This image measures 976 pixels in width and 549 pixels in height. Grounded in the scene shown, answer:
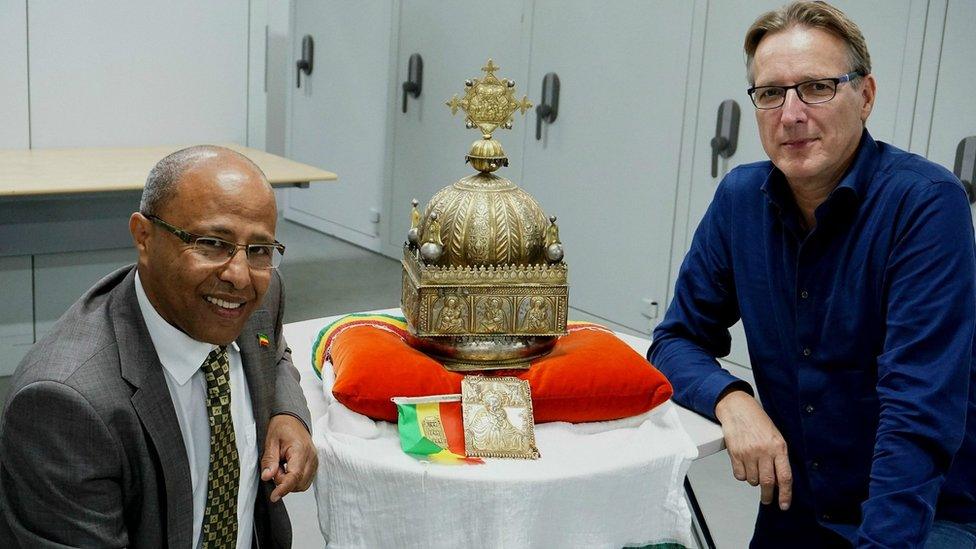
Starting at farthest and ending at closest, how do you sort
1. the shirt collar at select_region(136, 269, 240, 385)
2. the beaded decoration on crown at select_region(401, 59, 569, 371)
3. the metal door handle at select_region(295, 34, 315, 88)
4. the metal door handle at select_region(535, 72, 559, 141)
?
the metal door handle at select_region(295, 34, 315, 88), the metal door handle at select_region(535, 72, 559, 141), the beaded decoration on crown at select_region(401, 59, 569, 371), the shirt collar at select_region(136, 269, 240, 385)

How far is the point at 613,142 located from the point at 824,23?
273cm

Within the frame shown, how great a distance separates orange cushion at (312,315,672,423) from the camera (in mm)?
1687

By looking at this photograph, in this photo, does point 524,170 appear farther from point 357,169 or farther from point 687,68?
point 357,169

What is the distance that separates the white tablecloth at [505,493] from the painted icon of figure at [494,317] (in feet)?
0.62

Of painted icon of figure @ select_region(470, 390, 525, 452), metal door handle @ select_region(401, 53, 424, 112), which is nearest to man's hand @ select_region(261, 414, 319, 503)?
painted icon of figure @ select_region(470, 390, 525, 452)

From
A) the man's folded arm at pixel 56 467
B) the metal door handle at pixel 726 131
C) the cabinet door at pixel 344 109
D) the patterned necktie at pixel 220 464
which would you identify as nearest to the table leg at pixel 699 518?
the patterned necktie at pixel 220 464

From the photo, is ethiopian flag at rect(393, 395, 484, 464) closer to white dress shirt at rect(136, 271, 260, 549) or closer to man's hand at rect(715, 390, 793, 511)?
white dress shirt at rect(136, 271, 260, 549)

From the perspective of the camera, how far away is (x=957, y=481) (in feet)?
5.61

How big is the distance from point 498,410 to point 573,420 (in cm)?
15

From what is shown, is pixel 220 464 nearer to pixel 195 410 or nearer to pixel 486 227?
pixel 195 410

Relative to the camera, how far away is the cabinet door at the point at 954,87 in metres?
3.29

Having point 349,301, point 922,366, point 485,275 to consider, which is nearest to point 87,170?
point 349,301

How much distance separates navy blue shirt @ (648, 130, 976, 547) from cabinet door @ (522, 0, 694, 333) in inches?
90.3

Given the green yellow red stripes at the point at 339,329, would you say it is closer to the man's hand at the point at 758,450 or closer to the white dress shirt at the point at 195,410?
the white dress shirt at the point at 195,410
